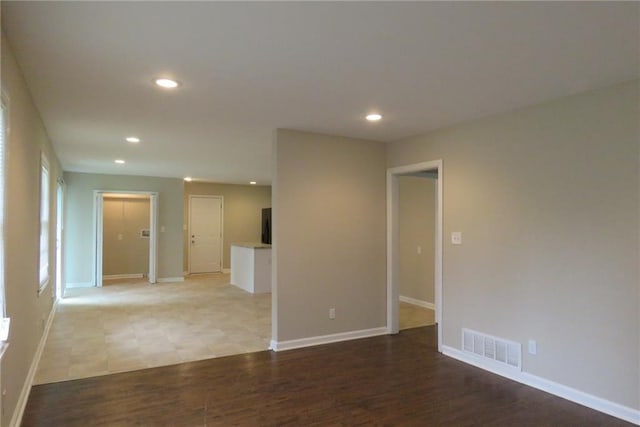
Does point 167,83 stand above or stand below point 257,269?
above

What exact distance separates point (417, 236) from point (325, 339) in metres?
2.75

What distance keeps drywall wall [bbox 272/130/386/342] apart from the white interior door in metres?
6.91

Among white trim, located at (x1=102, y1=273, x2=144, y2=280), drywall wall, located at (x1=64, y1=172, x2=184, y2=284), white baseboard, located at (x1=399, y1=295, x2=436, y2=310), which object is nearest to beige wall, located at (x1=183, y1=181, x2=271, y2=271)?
white trim, located at (x1=102, y1=273, x2=144, y2=280)

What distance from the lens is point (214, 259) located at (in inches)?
436

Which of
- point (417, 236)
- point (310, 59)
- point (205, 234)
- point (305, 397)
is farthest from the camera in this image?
point (205, 234)

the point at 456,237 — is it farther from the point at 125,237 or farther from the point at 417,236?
the point at 125,237

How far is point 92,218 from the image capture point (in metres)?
8.66

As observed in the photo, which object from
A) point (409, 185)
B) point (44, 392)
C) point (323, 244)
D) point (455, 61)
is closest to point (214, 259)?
point (409, 185)

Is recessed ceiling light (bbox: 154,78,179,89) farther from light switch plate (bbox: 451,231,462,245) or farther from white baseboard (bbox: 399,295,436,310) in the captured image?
white baseboard (bbox: 399,295,436,310)

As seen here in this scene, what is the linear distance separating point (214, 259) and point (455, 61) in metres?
9.54

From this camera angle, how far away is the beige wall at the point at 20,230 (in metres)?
2.44

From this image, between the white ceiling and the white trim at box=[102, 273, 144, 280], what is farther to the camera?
the white trim at box=[102, 273, 144, 280]

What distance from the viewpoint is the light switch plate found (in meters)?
4.20

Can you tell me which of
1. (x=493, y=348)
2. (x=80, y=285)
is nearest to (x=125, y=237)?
(x=80, y=285)
